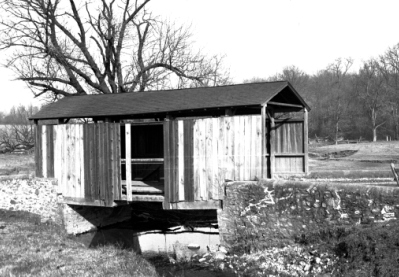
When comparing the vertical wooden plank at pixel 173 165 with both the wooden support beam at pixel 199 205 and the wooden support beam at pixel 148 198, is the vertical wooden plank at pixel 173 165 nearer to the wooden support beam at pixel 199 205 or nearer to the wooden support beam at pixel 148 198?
the wooden support beam at pixel 199 205

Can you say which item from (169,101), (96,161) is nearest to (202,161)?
(169,101)

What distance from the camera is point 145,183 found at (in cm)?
1545

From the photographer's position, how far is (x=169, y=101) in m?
13.4

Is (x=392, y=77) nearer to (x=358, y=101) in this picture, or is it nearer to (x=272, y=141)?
(x=358, y=101)

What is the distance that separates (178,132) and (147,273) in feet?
15.6

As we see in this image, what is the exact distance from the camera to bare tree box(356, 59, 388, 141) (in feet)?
161

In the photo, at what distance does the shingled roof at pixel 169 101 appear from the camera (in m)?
12.2

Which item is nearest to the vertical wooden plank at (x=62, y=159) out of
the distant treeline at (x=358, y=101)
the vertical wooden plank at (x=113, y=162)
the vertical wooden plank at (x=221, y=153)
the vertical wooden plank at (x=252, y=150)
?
the vertical wooden plank at (x=113, y=162)

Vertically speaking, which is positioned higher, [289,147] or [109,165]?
[289,147]

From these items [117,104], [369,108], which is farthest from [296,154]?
[369,108]

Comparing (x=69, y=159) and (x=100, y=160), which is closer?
(x=100, y=160)

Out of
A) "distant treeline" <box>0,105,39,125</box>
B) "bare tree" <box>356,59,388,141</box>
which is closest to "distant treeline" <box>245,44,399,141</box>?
"bare tree" <box>356,59,388,141</box>

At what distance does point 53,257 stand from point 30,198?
210 inches

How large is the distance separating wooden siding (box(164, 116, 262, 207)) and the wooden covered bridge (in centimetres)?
3
